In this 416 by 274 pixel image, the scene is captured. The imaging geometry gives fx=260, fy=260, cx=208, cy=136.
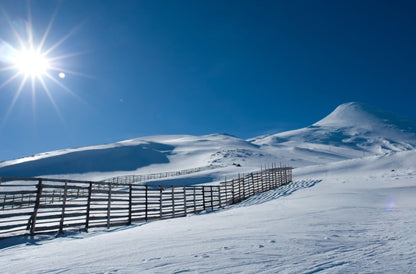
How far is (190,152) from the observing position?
11425 cm

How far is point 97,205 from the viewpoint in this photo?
13984 mm

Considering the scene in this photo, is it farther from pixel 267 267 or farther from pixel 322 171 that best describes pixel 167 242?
pixel 322 171

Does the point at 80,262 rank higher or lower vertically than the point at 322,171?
lower

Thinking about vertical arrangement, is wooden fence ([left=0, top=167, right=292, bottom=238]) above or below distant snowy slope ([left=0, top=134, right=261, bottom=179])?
below

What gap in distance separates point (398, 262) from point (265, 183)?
21.7 m

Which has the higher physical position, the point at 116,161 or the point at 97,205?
the point at 116,161

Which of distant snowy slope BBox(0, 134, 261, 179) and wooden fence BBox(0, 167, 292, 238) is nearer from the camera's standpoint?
wooden fence BBox(0, 167, 292, 238)

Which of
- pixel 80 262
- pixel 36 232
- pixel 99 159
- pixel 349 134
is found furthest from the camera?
pixel 349 134

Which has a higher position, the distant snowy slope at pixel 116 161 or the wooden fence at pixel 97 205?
the distant snowy slope at pixel 116 161

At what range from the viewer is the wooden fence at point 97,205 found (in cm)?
777

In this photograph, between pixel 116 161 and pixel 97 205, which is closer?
pixel 97 205

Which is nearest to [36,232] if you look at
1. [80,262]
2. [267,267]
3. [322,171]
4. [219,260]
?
[80,262]

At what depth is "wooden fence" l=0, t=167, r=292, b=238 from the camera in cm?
777

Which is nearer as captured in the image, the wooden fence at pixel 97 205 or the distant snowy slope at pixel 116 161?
the wooden fence at pixel 97 205
